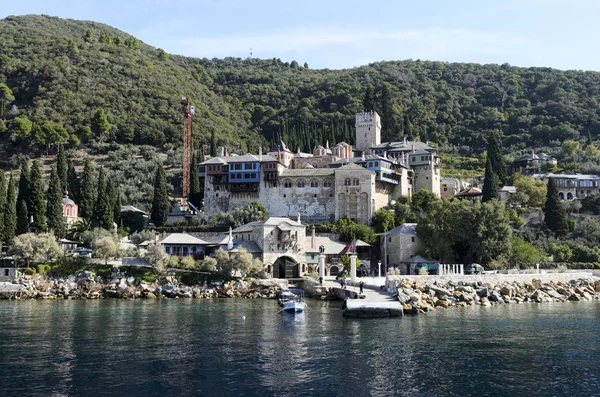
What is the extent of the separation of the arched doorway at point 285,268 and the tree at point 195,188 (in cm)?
2146

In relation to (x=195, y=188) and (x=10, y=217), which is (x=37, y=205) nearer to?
(x=10, y=217)

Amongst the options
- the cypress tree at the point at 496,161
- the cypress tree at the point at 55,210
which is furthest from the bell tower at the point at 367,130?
the cypress tree at the point at 55,210

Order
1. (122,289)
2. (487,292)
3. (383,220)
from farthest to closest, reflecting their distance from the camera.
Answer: (383,220) → (122,289) → (487,292)

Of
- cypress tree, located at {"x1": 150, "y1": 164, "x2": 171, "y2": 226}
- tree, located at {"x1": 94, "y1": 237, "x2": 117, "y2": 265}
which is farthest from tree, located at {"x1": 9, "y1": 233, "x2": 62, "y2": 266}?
cypress tree, located at {"x1": 150, "y1": 164, "x2": 171, "y2": 226}

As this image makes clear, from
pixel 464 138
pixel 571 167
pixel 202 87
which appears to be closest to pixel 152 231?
pixel 571 167

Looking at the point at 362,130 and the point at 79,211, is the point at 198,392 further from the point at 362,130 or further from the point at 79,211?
the point at 362,130

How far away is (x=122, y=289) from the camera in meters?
49.1

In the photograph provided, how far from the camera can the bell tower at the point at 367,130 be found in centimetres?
9200

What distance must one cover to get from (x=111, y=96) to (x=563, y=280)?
87.2m

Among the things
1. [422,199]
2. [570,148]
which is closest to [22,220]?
[422,199]

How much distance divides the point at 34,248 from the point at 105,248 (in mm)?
5442

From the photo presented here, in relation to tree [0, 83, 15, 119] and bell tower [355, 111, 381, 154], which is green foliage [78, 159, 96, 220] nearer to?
bell tower [355, 111, 381, 154]

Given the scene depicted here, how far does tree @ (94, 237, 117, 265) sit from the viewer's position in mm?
52562

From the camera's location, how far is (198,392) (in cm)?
1984
